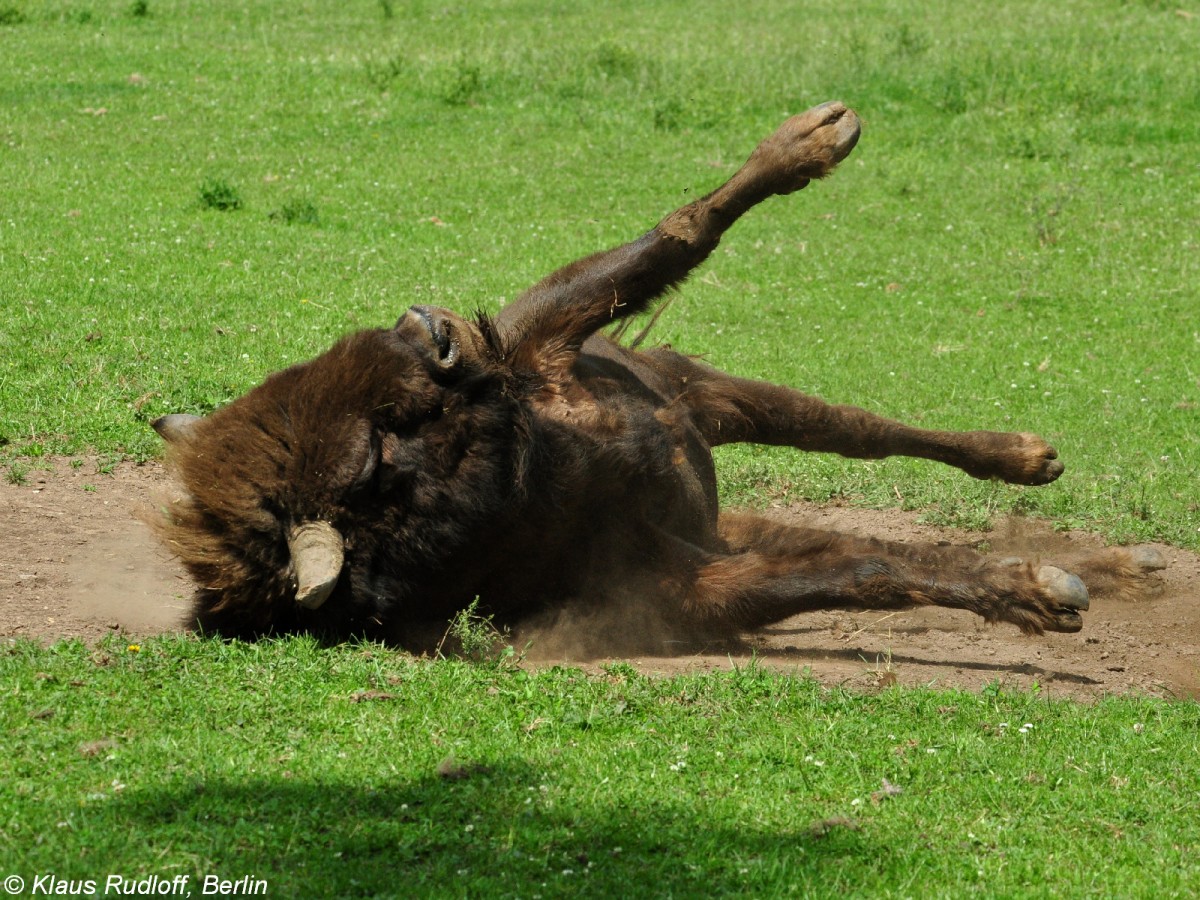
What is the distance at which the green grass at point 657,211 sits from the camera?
28.4ft

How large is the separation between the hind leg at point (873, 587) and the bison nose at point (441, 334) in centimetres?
142

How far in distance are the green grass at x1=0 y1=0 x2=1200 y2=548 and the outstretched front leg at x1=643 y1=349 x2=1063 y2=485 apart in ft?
2.38

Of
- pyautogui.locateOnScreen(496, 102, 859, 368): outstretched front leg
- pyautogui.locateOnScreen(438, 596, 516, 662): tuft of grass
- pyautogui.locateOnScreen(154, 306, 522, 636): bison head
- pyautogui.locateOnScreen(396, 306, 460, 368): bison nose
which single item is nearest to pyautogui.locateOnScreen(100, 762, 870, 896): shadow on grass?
pyautogui.locateOnScreen(438, 596, 516, 662): tuft of grass

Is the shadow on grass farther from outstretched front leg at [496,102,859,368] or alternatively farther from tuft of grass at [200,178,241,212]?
tuft of grass at [200,178,241,212]

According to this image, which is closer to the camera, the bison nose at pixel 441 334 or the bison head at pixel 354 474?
the bison head at pixel 354 474

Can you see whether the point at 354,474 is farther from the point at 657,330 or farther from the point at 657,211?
the point at 657,211

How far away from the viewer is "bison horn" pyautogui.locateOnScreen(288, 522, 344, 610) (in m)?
4.58

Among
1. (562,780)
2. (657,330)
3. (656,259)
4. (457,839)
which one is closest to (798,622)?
(656,259)

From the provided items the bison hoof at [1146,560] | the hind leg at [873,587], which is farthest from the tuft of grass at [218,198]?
the bison hoof at [1146,560]

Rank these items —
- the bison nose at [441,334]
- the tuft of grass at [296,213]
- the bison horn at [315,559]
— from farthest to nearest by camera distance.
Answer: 1. the tuft of grass at [296,213]
2. the bison nose at [441,334]
3. the bison horn at [315,559]

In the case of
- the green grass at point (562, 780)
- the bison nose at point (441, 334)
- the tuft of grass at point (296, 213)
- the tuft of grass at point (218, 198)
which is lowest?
the green grass at point (562, 780)

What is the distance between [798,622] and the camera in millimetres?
6719

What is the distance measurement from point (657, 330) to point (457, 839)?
24.5 ft

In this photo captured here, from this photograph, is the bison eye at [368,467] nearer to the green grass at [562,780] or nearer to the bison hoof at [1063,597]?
the green grass at [562,780]
